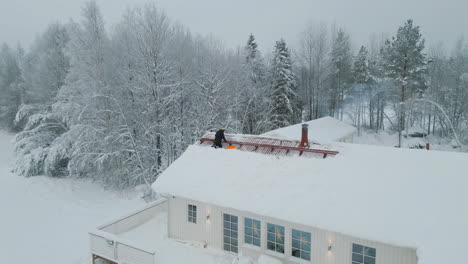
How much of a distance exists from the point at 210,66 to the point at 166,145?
24.5 feet

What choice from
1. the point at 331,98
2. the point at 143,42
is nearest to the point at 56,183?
the point at 143,42

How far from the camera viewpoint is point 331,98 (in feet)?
123

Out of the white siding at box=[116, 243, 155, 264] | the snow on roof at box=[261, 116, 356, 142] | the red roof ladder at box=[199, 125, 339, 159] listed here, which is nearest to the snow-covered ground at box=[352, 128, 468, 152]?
the snow on roof at box=[261, 116, 356, 142]

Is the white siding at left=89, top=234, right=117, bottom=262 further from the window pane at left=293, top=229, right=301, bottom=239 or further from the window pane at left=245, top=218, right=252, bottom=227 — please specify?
the window pane at left=293, top=229, right=301, bottom=239

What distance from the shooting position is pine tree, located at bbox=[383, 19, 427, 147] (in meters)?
29.4

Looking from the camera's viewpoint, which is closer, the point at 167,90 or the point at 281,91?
the point at 167,90

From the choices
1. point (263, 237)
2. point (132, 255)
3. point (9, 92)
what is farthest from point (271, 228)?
point (9, 92)

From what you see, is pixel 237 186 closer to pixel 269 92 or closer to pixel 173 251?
pixel 173 251

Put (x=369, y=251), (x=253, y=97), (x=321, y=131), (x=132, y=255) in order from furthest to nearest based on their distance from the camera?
(x=253, y=97) → (x=321, y=131) → (x=132, y=255) → (x=369, y=251)

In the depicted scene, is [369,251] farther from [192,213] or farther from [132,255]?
[132,255]

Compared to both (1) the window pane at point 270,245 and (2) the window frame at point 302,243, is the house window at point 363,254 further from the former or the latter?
(1) the window pane at point 270,245

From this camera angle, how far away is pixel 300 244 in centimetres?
916

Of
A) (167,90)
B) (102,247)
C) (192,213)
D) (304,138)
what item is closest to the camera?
(102,247)

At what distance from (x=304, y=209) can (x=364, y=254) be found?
1.95 metres
